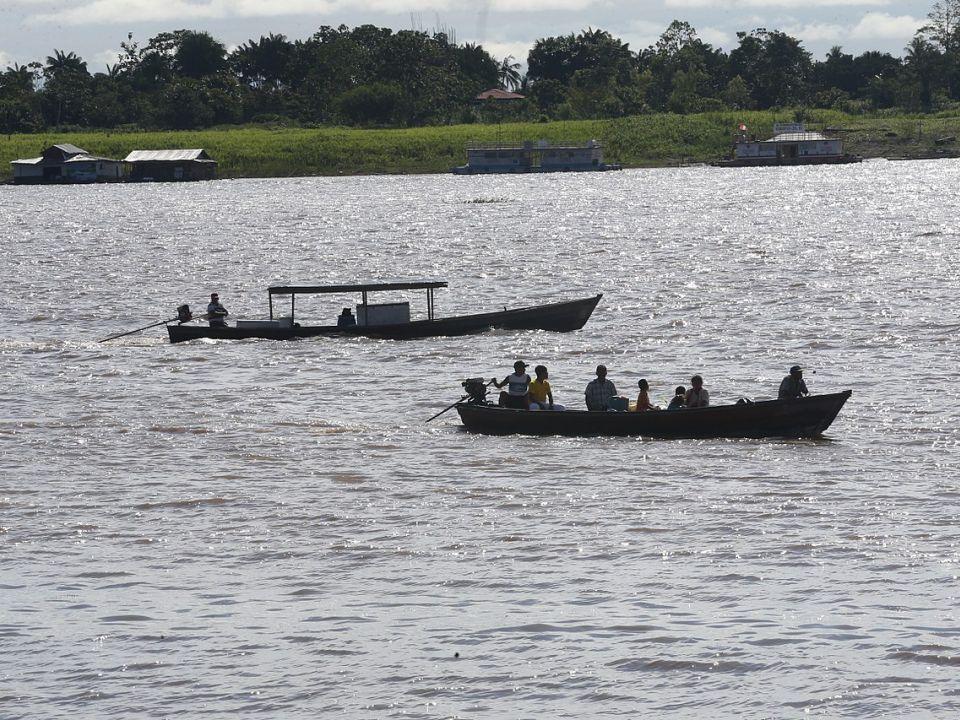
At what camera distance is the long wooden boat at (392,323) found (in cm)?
4541

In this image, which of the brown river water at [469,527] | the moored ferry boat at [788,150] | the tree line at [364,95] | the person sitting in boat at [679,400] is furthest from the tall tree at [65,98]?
the person sitting in boat at [679,400]

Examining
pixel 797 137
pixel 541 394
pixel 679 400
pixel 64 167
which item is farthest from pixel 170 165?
pixel 679 400

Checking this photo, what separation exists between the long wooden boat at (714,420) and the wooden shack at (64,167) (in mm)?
139560

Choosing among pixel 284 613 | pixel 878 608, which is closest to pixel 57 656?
pixel 284 613

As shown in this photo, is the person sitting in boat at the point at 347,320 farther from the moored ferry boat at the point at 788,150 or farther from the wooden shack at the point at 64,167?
the moored ferry boat at the point at 788,150

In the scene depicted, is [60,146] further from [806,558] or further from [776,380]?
[806,558]

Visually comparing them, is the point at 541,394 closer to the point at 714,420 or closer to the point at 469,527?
the point at 714,420

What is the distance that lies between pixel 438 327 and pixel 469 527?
2172 centimetres

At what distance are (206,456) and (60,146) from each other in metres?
139

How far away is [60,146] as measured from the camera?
16112cm


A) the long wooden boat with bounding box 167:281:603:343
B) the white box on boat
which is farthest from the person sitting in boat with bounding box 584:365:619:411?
the white box on boat

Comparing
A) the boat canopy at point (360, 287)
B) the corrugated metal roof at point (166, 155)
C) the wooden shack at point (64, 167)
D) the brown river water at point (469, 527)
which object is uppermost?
the corrugated metal roof at point (166, 155)

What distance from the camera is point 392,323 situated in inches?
1790

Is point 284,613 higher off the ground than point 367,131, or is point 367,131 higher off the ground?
point 367,131
